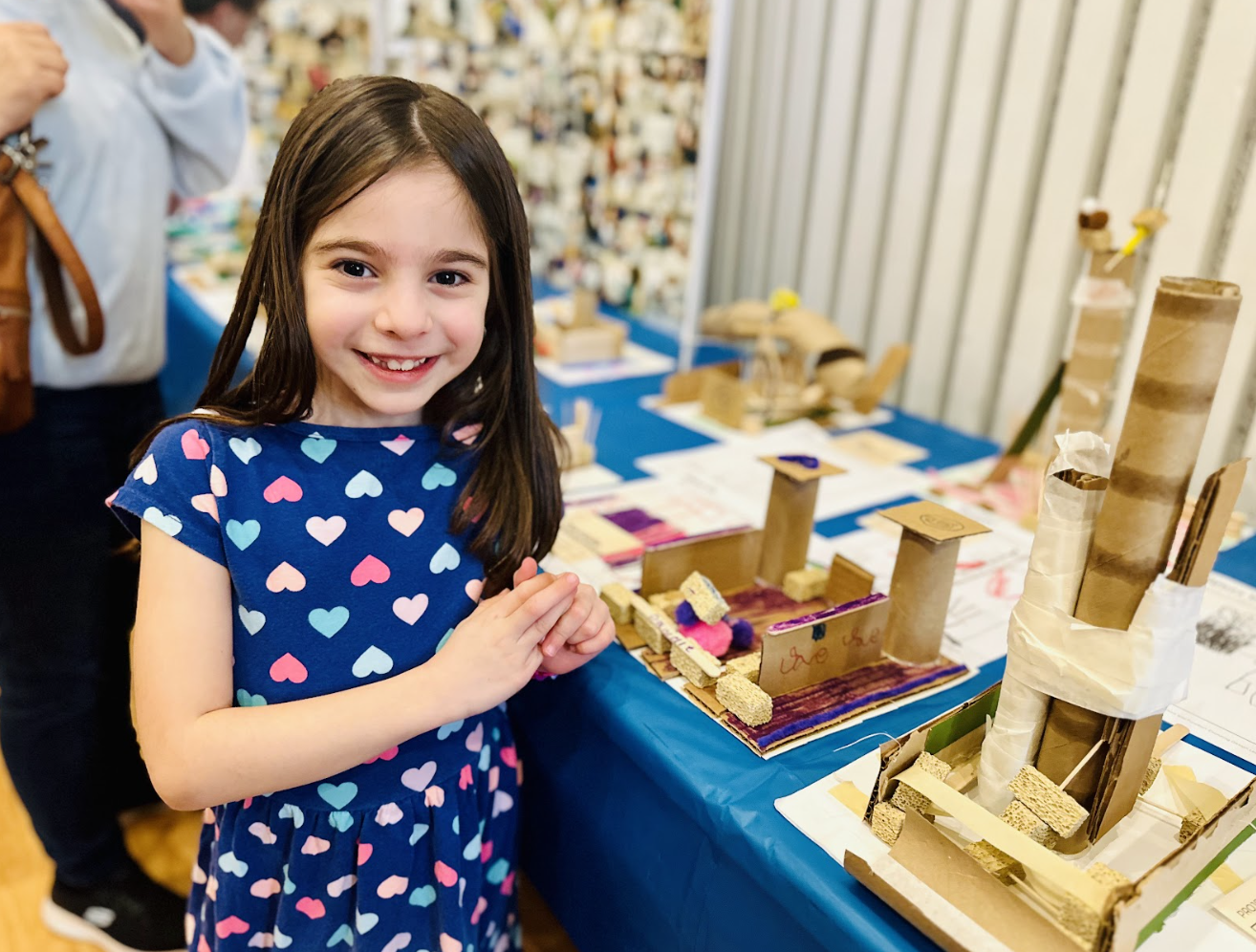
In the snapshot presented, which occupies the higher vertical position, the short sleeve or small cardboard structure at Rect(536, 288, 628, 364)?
the short sleeve

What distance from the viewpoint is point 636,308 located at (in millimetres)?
2186

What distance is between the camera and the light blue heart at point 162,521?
2.14 ft

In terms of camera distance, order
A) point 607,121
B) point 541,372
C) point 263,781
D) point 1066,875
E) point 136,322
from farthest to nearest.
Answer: point 607,121, point 541,372, point 136,322, point 263,781, point 1066,875

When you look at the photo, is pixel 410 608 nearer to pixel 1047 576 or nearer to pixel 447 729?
pixel 447 729

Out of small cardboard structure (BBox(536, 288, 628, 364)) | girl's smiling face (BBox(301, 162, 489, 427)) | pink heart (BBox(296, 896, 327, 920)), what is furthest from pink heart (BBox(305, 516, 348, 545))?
small cardboard structure (BBox(536, 288, 628, 364))


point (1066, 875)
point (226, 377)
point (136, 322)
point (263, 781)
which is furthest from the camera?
point (136, 322)

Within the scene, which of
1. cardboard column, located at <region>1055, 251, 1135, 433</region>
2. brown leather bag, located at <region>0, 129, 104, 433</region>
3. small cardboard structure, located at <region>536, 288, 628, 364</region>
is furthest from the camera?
small cardboard structure, located at <region>536, 288, 628, 364</region>

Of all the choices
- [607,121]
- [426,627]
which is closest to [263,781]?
[426,627]

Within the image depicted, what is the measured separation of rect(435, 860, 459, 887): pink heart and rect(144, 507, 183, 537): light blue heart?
368mm

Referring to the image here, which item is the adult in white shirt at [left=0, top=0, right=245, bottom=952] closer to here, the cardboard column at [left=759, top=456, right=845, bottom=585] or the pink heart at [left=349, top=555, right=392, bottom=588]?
the pink heart at [left=349, top=555, right=392, bottom=588]

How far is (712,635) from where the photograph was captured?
0.85 metres

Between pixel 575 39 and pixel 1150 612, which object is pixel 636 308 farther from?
pixel 1150 612

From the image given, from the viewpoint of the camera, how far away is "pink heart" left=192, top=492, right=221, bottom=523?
2.20 feet

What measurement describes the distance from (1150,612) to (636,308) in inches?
68.9
